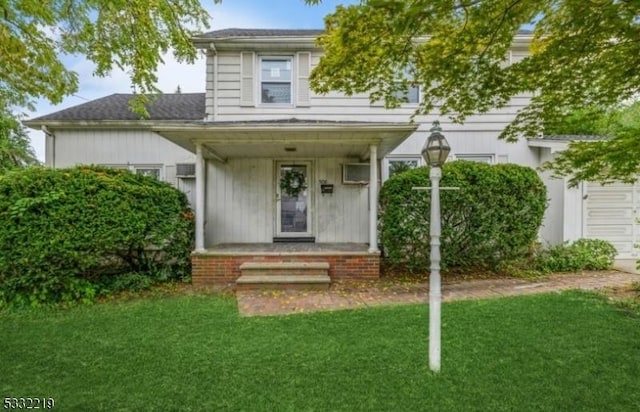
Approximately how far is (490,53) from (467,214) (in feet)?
11.5

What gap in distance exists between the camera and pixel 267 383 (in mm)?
2820

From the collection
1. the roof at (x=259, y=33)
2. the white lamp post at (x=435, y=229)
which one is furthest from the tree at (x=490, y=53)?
the roof at (x=259, y=33)

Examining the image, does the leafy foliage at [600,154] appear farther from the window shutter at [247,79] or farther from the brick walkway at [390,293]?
the window shutter at [247,79]

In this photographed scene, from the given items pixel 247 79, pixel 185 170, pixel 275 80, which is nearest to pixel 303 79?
pixel 275 80

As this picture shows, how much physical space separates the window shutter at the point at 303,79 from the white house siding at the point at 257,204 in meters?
1.51

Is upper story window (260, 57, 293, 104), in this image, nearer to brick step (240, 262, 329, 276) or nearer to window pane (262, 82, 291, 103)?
window pane (262, 82, 291, 103)

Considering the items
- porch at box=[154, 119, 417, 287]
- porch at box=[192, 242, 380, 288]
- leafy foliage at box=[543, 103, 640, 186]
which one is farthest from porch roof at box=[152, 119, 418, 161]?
leafy foliage at box=[543, 103, 640, 186]

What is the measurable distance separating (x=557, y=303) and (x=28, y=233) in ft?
24.5

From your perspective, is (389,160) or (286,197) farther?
(389,160)

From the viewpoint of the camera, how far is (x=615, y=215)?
8.21 m

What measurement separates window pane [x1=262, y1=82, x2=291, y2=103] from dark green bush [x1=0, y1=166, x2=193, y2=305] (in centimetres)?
386

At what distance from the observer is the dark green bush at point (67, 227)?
488 centimetres

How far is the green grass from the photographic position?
2592 millimetres

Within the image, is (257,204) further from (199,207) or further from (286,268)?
(286,268)
